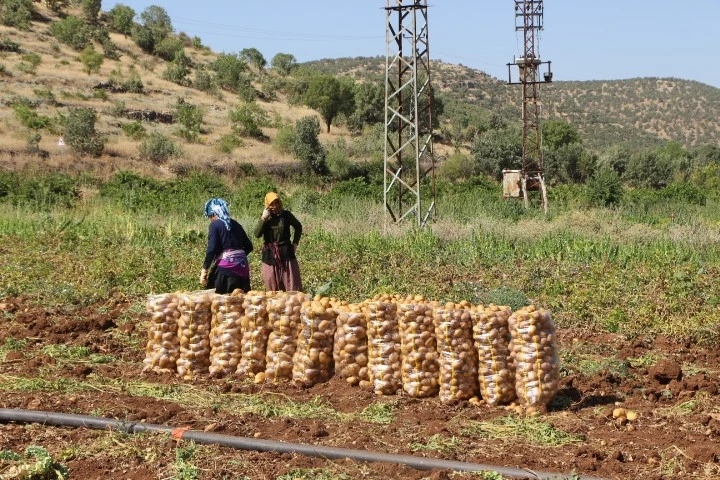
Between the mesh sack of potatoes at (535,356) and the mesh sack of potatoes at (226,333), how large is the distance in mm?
2337

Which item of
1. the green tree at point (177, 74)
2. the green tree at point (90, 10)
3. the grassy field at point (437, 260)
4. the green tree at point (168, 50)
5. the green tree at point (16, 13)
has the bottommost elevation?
the grassy field at point (437, 260)

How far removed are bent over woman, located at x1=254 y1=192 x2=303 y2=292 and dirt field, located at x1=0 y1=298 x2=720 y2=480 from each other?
4.96 ft

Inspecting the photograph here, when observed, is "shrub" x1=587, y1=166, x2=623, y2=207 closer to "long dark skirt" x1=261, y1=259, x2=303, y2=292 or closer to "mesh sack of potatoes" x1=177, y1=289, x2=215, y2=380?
"long dark skirt" x1=261, y1=259, x2=303, y2=292

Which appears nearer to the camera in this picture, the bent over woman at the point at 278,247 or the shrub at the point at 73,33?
the bent over woman at the point at 278,247

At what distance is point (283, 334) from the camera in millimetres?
7773

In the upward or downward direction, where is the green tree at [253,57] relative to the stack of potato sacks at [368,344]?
upward

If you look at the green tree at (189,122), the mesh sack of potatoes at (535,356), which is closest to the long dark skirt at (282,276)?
the mesh sack of potatoes at (535,356)

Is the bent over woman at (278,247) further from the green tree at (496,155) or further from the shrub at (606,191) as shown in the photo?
the green tree at (496,155)

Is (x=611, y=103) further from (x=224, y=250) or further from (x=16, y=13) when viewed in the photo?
(x=224, y=250)

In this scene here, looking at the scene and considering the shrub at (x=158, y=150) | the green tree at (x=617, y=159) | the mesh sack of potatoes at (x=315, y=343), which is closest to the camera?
the mesh sack of potatoes at (x=315, y=343)

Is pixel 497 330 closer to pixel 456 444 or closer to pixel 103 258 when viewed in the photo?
pixel 456 444

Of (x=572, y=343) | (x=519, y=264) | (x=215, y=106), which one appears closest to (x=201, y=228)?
(x=519, y=264)

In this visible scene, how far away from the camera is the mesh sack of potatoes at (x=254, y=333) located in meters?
7.86

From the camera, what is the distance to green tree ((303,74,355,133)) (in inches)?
2276
